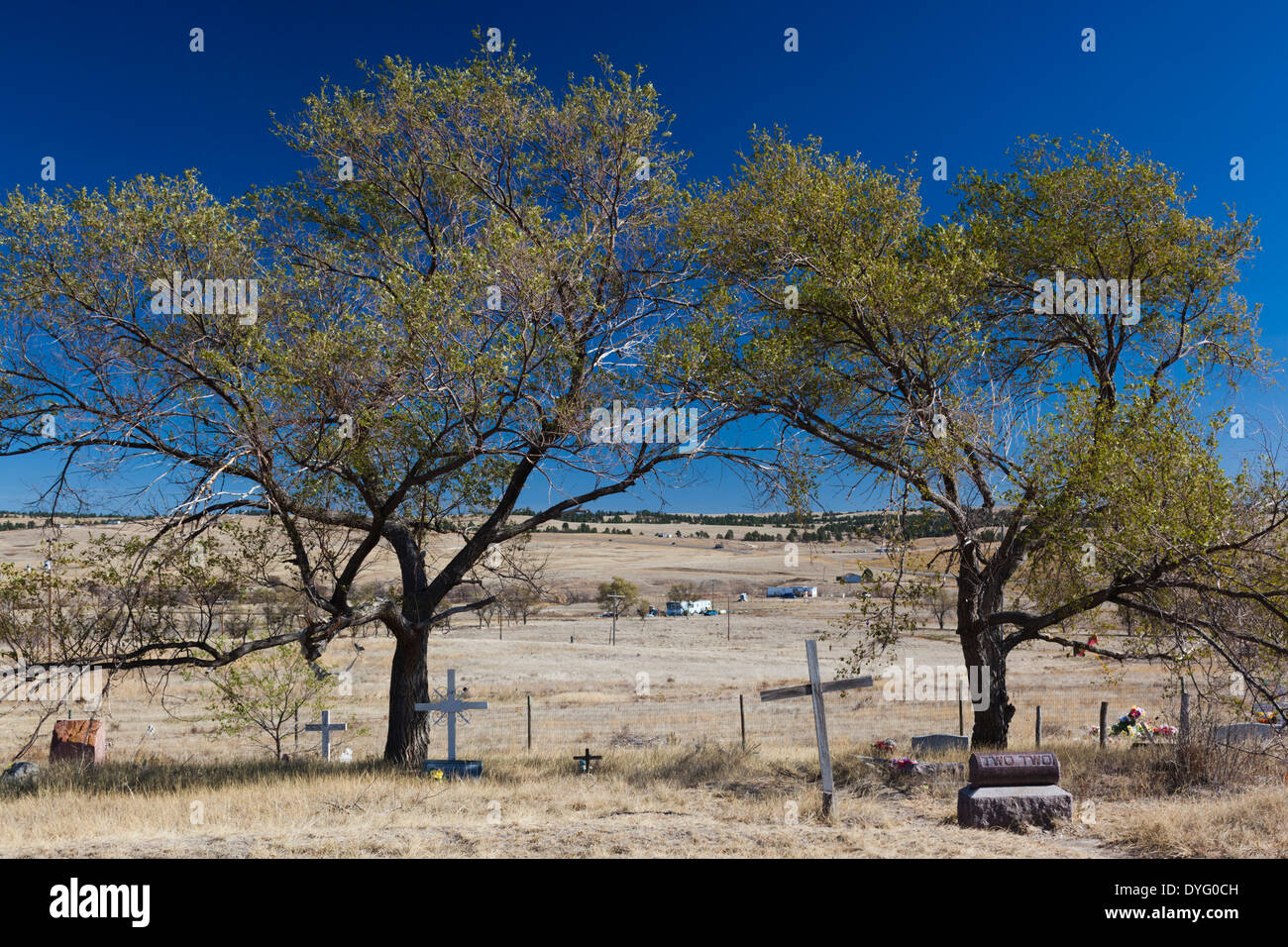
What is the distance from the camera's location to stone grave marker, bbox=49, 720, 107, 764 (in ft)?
68.4

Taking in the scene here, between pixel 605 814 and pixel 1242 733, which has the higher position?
pixel 1242 733

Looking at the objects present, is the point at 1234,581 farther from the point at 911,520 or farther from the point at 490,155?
the point at 490,155

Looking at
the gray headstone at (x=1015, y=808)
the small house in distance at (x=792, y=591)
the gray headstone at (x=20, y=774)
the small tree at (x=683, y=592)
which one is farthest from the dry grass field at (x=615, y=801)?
the small house in distance at (x=792, y=591)

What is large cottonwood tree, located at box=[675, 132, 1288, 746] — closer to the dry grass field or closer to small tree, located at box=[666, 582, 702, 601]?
the dry grass field

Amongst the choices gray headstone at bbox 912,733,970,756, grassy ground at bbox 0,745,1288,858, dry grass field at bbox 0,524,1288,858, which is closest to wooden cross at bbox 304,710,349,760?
dry grass field at bbox 0,524,1288,858

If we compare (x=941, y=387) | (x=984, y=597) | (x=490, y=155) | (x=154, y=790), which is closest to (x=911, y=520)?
(x=941, y=387)

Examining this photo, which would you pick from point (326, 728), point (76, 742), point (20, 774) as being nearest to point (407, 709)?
point (326, 728)

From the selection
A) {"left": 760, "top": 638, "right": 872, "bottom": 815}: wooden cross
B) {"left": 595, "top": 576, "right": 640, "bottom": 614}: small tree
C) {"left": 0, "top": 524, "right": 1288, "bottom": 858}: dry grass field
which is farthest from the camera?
{"left": 595, "top": 576, "right": 640, "bottom": 614}: small tree

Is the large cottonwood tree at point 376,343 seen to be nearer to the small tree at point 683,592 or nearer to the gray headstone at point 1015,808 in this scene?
the gray headstone at point 1015,808

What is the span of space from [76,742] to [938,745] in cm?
2028

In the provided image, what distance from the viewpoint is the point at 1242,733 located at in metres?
14.0

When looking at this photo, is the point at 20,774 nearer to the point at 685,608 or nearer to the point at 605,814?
the point at 605,814

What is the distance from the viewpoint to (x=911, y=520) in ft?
45.6

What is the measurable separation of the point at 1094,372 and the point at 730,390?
7.52m
